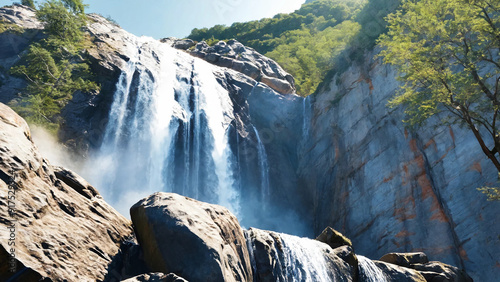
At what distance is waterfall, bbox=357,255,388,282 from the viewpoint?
1334 cm

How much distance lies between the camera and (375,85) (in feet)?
82.2

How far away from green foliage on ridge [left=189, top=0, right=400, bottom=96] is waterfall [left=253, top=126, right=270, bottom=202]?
7711mm

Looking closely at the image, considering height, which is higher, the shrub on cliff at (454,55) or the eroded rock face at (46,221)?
the shrub on cliff at (454,55)

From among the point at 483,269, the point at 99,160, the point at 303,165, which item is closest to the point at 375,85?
the point at 303,165

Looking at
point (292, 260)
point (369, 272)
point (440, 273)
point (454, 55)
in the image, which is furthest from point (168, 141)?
point (454, 55)

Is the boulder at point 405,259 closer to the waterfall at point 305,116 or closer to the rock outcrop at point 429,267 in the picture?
the rock outcrop at point 429,267

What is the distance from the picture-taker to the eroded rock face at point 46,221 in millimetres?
6781

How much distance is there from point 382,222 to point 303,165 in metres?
10.8

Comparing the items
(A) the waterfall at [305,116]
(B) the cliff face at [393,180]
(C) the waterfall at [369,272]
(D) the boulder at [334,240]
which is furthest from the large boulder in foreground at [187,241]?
(A) the waterfall at [305,116]

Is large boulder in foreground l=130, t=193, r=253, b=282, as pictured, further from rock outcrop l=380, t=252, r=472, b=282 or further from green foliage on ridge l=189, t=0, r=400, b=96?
green foliage on ridge l=189, t=0, r=400, b=96

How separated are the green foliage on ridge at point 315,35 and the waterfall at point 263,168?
7.71m

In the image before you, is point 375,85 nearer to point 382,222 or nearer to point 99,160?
point 382,222

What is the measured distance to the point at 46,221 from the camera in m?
7.70

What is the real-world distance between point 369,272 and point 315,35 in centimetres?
5097
